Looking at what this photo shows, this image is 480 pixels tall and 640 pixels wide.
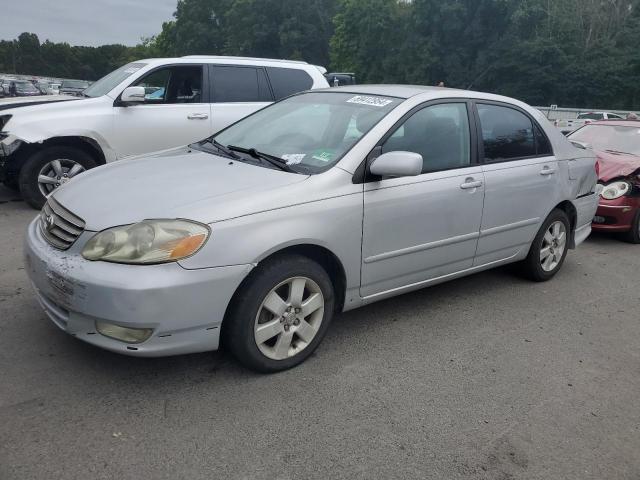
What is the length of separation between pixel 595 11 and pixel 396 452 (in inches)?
2002

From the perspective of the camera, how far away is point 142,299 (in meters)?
2.61

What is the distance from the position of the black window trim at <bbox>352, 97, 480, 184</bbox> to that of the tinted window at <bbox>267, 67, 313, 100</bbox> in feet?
12.5

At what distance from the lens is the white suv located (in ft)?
20.4

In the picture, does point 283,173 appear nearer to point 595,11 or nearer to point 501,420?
point 501,420

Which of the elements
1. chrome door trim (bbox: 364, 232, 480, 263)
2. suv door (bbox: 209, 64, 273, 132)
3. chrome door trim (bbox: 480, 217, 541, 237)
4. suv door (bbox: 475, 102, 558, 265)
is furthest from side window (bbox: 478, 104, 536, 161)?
Answer: suv door (bbox: 209, 64, 273, 132)

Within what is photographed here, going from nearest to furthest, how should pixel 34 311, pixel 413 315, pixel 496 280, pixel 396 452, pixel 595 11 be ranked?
pixel 396 452
pixel 34 311
pixel 413 315
pixel 496 280
pixel 595 11

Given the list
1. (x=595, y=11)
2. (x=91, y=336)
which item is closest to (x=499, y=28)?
(x=595, y=11)

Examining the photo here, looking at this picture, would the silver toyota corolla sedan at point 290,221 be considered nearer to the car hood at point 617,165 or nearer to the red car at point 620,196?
the red car at point 620,196

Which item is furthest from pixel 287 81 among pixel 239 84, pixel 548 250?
pixel 548 250

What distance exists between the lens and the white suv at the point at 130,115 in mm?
6203

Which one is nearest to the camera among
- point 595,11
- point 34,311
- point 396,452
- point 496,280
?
point 396,452

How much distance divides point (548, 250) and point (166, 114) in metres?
4.54

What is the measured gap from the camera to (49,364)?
3.08 metres

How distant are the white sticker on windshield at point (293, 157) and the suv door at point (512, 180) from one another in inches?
56.8
